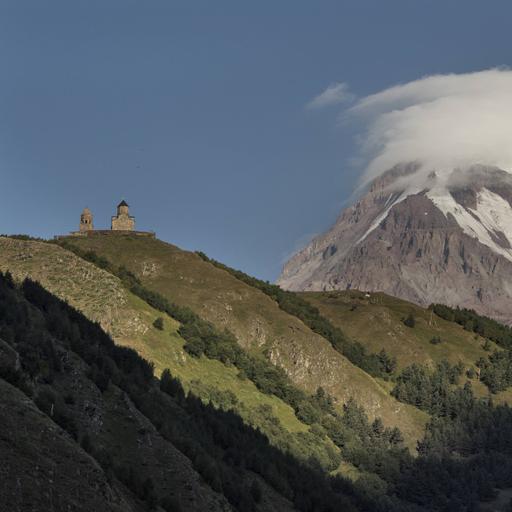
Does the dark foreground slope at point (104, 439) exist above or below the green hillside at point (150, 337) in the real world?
below

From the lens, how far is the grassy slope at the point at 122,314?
13525 cm

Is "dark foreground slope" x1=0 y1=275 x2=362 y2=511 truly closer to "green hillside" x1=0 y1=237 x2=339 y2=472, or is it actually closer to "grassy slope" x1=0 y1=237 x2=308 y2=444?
"green hillside" x1=0 y1=237 x2=339 y2=472

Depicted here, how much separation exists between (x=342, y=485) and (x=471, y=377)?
78.4 m

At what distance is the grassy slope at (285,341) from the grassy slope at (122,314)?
1915 centimetres

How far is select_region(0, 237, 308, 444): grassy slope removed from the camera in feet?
444

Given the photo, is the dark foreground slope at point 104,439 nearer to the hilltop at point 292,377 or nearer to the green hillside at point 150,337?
the hilltop at point 292,377

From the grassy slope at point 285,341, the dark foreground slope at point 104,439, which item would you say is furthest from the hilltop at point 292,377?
the dark foreground slope at point 104,439

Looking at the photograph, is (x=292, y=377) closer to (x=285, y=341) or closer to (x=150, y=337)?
(x=285, y=341)

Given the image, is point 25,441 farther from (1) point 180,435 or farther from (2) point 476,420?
(2) point 476,420

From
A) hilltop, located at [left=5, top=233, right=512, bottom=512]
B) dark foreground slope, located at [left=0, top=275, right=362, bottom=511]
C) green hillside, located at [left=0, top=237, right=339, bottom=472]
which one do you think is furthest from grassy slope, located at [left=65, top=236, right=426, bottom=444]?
dark foreground slope, located at [left=0, top=275, right=362, bottom=511]

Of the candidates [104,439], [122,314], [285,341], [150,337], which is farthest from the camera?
[285,341]

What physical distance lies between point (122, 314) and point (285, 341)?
147ft

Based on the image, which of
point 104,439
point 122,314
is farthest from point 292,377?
point 104,439

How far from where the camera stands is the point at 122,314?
454 ft
